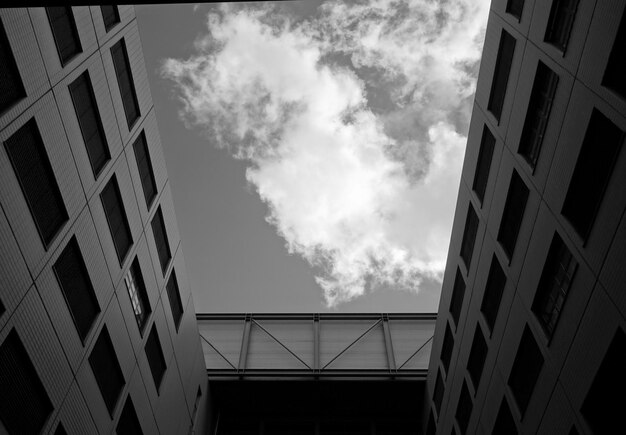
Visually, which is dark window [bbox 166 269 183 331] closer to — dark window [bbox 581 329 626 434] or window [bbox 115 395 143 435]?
window [bbox 115 395 143 435]

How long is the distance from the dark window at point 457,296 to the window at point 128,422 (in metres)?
13.3

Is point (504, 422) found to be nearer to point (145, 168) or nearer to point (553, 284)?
point (553, 284)

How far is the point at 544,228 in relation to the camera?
598 inches

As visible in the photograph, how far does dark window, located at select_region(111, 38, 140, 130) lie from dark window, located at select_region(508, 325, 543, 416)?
1549cm

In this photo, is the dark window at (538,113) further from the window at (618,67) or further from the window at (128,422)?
the window at (128,422)

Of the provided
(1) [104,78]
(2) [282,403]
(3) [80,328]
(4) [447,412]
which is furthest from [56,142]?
(2) [282,403]

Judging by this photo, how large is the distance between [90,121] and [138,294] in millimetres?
6876

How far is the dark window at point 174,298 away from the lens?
81.0ft

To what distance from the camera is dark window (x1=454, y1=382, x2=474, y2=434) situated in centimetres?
2127

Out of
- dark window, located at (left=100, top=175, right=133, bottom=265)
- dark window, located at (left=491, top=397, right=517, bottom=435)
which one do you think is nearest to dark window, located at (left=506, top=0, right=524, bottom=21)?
dark window, located at (left=491, top=397, right=517, bottom=435)

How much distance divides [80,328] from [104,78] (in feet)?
26.8

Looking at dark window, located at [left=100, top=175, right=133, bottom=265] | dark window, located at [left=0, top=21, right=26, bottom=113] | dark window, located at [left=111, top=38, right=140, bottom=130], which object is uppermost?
dark window, located at [left=111, top=38, right=140, bottom=130]

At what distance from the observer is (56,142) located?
1516cm

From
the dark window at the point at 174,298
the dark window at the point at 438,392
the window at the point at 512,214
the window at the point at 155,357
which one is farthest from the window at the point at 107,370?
the dark window at the point at 438,392
